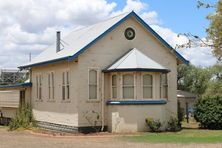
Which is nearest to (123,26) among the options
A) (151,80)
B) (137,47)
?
(137,47)

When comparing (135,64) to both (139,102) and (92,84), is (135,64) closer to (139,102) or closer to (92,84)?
(139,102)

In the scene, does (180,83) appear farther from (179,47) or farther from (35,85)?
(179,47)

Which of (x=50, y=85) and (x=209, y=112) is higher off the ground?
(x=50, y=85)

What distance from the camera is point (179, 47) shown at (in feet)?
34.5

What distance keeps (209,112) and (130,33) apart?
654 cm

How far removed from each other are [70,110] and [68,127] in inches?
38.9

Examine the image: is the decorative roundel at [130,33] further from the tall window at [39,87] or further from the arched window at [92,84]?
the tall window at [39,87]

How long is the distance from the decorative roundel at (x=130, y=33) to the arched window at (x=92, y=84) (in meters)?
2.94

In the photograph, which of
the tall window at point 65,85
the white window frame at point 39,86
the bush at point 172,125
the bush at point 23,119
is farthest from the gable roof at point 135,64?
the bush at point 23,119

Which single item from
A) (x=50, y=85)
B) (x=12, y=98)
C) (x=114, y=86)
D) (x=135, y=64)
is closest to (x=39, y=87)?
(x=50, y=85)

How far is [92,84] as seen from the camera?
2580 centimetres

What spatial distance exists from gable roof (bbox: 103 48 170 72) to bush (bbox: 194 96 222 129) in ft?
12.8

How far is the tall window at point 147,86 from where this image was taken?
82.8 feet

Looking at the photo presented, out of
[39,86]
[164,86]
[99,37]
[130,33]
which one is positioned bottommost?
[164,86]
